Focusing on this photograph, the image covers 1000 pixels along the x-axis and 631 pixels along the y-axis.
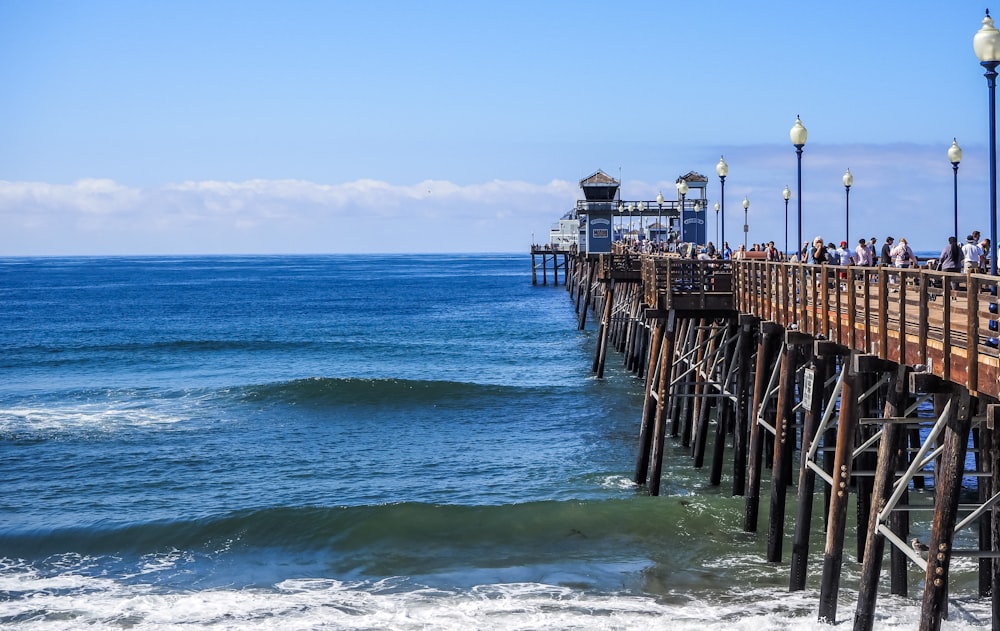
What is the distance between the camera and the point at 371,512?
17.6 m

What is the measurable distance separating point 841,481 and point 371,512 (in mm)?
8773

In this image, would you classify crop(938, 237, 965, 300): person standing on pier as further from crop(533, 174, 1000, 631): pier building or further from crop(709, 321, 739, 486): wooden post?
crop(709, 321, 739, 486): wooden post

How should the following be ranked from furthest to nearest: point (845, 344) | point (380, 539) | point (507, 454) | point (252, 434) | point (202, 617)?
point (252, 434) → point (507, 454) → point (380, 539) → point (202, 617) → point (845, 344)

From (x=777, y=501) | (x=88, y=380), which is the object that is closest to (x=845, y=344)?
(x=777, y=501)

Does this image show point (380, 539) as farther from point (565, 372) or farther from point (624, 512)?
point (565, 372)

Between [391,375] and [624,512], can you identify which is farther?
[391,375]

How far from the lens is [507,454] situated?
22922 mm

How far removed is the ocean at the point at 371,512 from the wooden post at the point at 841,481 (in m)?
0.96

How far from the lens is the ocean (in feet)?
43.3

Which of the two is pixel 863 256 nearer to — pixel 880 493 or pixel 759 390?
pixel 759 390

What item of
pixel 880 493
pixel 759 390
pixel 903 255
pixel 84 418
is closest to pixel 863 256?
pixel 903 255

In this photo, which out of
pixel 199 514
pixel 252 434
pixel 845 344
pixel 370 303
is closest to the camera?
pixel 845 344

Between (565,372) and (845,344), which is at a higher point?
(845,344)

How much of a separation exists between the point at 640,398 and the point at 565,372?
24.6ft
